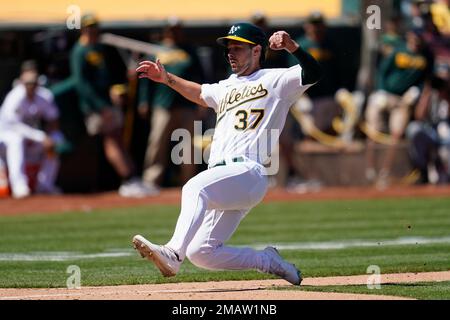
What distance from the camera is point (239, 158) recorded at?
8.57m

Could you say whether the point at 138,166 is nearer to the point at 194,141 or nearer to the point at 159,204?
the point at 194,141

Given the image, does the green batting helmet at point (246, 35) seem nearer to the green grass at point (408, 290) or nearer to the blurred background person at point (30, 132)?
the green grass at point (408, 290)

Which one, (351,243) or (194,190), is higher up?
(194,190)

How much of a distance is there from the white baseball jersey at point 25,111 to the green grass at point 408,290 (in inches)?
423

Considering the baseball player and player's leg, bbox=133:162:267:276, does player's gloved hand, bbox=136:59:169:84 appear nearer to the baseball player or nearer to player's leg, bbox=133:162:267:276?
the baseball player

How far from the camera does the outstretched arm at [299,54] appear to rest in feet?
27.6

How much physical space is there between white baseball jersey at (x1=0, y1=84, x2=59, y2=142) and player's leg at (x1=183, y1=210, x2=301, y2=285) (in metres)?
10.4

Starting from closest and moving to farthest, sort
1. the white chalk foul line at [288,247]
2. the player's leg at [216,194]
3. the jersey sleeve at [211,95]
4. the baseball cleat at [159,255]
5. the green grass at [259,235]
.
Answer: the baseball cleat at [159,255]
the player's leg at [216,194]
the jersey sleeve at [211,95]
the green grass at [259,235]
the white chalk foul line at [288,247]

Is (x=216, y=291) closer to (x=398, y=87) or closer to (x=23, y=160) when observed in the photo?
(x=23, y=160)

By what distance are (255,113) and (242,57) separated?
0.49 meters

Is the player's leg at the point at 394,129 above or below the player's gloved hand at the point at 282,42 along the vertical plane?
below

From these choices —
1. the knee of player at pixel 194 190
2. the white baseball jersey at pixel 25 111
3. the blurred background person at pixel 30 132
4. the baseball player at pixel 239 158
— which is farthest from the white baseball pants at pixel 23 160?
the knee of player at pixel 194 190

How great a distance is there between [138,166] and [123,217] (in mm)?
4732

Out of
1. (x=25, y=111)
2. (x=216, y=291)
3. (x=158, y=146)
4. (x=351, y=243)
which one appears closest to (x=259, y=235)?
(x=351, y=243)
